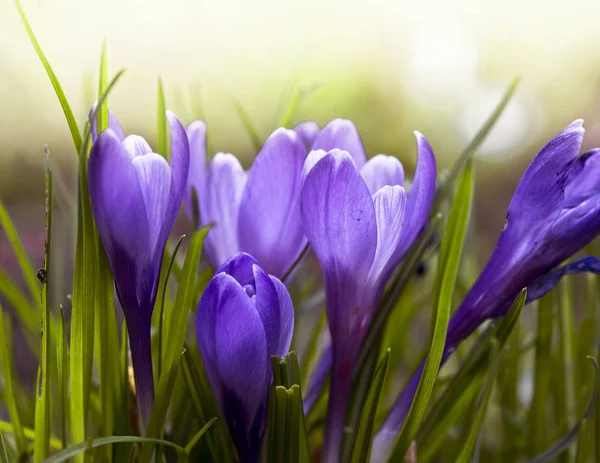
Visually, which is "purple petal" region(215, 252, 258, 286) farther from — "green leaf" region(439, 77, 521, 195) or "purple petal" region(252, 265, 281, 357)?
"green leaf" region(439, 77, 521, 195)

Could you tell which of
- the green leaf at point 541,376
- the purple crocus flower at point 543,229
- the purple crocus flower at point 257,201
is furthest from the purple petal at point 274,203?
the green leaf at point 541,376

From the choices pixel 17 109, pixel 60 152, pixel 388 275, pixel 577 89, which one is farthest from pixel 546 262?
pixel 577 89

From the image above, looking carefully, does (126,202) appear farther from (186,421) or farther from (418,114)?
(418,114)

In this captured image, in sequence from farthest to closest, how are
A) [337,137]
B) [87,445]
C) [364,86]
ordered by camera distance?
[364,86] → [337,137] → [87,445]

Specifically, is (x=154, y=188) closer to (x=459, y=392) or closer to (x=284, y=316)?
(x=284, y=316)

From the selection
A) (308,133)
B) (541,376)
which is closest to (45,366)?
(308,133)

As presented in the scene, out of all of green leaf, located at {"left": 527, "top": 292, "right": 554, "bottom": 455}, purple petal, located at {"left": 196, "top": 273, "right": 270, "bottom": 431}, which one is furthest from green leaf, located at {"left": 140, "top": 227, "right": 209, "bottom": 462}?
green leaf, located at {"left": 527, "top": 292, "right": 554, "bottom": 455}
